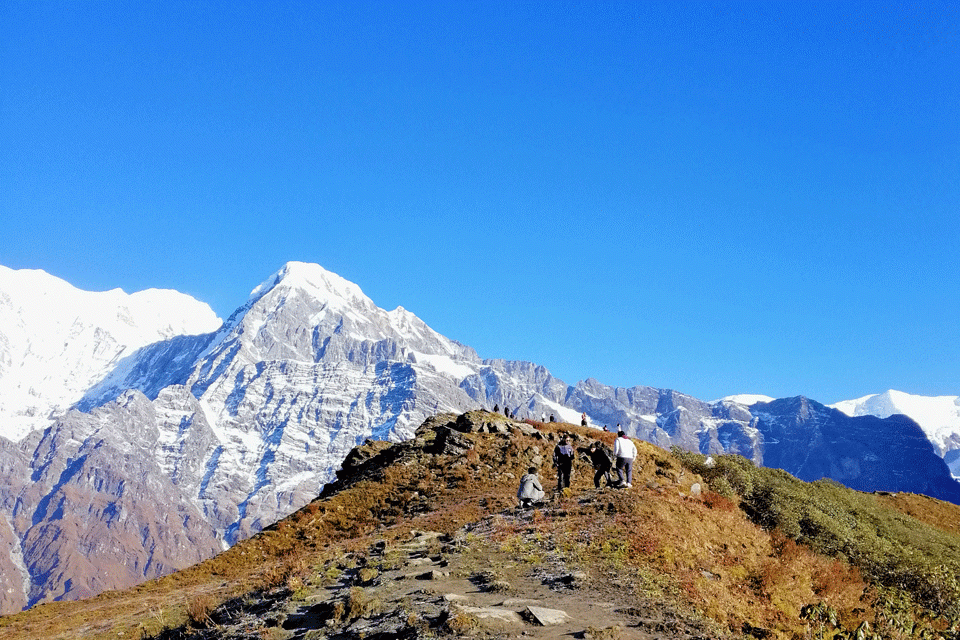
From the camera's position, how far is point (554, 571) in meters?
21.1

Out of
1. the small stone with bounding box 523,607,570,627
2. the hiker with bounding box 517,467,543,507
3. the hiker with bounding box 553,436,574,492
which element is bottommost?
the small stone with bounding box 523,607,570,627

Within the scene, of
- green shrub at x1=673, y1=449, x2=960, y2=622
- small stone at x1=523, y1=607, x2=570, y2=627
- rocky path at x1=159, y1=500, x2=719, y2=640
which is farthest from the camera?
green shrub at x1=673, y1=449, x2=960, y2=622

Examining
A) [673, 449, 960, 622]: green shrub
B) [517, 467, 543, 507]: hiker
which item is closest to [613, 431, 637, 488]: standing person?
[517, 467, 543, 507]: hiker

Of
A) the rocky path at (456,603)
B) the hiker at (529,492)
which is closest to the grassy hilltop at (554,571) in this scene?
the rocky path at (456,603)

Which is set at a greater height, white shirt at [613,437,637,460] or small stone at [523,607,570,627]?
white shirt at [613,437,637,460]

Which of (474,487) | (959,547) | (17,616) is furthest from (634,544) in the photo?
(959,547)

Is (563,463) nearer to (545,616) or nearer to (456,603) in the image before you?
(456,603)

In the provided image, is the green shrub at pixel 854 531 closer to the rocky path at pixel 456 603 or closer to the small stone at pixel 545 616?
the rocky path at pixel 456 603

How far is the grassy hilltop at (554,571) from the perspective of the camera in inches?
695

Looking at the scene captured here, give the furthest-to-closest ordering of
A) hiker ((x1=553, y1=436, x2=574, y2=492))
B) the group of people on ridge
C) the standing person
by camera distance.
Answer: hiker ((x1=553, y1=436, x2=574, y2=492)), the standing person, the group of people on ridge

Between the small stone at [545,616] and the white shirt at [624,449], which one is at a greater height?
the white shirt at [624,449]

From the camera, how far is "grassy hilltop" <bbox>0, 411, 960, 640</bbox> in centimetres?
1764

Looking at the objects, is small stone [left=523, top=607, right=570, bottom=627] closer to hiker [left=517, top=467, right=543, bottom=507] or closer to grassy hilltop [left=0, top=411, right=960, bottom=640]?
grassy hilltop [left=0, top=411, right=960, bottom=640]

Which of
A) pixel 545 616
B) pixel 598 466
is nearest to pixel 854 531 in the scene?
pixel 598 466
